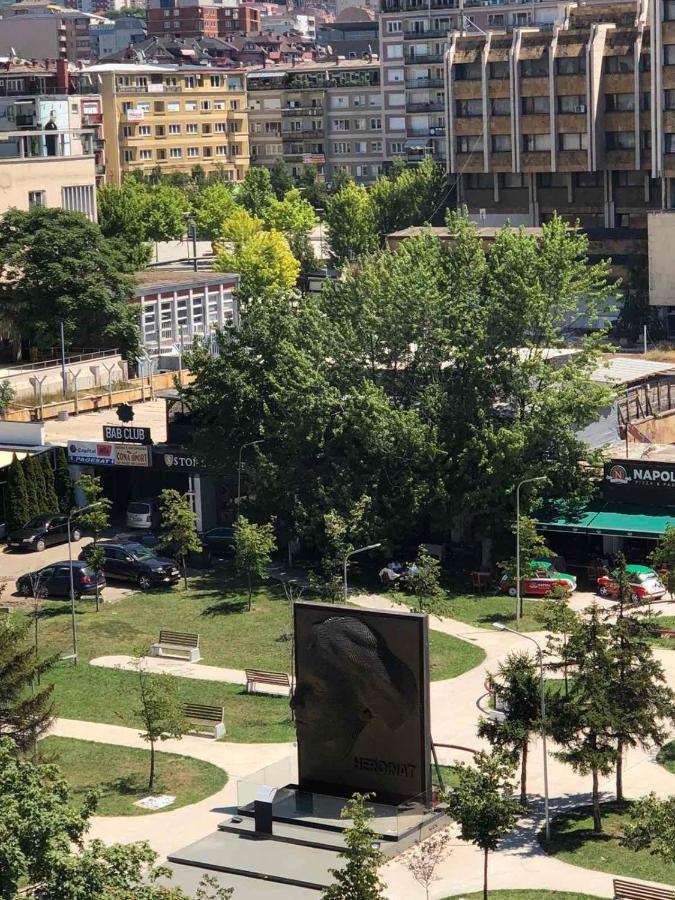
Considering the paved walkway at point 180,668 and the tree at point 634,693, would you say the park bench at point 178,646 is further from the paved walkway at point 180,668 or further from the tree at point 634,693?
the tree at point 634,693

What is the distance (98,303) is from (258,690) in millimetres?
46417

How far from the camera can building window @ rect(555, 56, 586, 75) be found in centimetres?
12438

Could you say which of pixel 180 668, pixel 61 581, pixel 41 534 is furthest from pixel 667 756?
pixel 41 534

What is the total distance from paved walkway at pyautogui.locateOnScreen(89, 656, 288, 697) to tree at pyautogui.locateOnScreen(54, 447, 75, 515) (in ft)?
57.8

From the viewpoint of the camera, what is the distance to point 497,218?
13262 cm

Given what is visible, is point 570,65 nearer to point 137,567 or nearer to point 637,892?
point 137,567

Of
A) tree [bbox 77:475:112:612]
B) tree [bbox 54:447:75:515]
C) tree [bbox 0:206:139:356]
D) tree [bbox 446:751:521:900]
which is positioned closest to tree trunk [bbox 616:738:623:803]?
tree [bbox 446:751:521:900]

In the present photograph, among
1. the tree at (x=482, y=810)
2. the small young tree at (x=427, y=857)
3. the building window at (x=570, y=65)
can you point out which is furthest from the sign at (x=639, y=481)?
the building window at (x=570, y=65)

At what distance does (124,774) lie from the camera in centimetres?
4738

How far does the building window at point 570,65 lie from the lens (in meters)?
124

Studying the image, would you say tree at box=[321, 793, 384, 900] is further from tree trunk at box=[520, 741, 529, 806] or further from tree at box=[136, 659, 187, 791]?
tree at box=[136, 659, 187, 791]

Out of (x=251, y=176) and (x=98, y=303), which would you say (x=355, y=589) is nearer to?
(x=98, y=303)

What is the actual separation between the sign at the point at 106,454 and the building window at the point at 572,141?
62.7m

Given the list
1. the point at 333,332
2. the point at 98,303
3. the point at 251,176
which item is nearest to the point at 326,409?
the point at 333,332
